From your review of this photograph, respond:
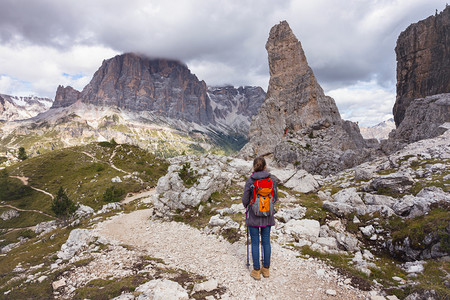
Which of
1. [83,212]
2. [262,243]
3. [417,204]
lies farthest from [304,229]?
[83,212]

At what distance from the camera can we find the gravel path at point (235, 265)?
7410 mm

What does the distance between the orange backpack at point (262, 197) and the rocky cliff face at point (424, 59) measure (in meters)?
92.0

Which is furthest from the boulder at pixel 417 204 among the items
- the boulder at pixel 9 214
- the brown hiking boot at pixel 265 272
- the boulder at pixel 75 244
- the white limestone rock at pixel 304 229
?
the boulder at pixel 9 214

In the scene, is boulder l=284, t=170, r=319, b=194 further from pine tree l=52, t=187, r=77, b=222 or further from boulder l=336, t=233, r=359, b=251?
pine tree l=52, t=187, r=77, b=222

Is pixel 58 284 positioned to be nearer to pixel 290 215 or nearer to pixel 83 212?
pixel 290 215

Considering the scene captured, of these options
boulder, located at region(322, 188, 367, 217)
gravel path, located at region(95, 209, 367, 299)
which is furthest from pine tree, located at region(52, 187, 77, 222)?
boulder, located at region(322, 188, 367, 217)

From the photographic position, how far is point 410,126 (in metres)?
43.8

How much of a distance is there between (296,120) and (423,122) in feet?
122

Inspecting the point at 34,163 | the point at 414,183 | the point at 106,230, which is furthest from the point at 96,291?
the point at 34,163

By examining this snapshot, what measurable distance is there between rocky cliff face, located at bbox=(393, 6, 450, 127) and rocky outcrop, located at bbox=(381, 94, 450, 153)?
3621cm

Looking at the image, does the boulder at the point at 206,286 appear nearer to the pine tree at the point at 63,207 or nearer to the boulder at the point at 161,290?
the boulder at the point at 161,290

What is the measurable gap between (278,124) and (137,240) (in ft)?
240

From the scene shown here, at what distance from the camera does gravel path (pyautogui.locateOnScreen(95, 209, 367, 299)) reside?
7410 millimetres

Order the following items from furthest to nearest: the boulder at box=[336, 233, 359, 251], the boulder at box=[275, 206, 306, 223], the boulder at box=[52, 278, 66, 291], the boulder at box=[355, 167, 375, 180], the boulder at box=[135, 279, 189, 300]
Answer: the boulder at box=[355, 167, 375, 180] → the boulder at box=[275, 206, 306, 223] → the boulder at box=[336, 233, 359, 251] → the boulder at box=[52, 278, 66, 291] → the boulder at box=[135, 279, 189, 300]
